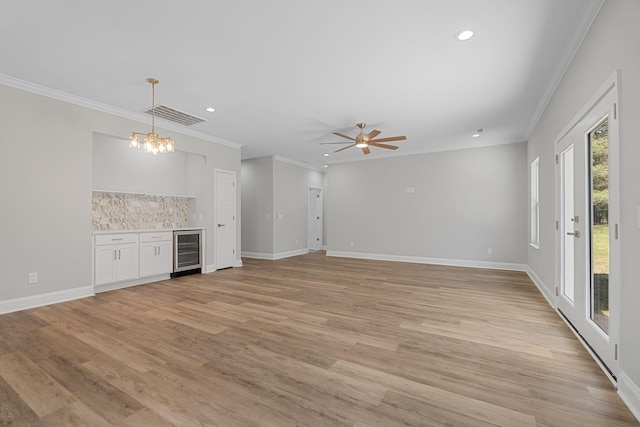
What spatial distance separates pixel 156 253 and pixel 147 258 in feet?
0.56

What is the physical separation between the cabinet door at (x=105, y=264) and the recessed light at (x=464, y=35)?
528 centimetres

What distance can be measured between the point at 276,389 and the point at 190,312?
1.96 metres

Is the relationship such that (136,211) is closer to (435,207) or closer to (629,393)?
(435,207)

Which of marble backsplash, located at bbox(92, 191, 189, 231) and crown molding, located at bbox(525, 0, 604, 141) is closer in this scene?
crown molding, located at bbox(525, 0, 604, 141)

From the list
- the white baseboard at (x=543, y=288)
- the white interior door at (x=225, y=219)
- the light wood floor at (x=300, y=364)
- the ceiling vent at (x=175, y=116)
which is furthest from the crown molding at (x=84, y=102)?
the white baseboard at (x=543, y=288)

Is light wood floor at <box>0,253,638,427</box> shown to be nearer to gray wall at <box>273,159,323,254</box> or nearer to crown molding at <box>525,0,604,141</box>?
crown molding at <box>525,0,604,141</box>

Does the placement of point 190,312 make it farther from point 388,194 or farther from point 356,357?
point 388,194

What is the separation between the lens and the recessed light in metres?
2.53

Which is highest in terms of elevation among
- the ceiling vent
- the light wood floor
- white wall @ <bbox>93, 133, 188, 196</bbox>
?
the ceiling vent

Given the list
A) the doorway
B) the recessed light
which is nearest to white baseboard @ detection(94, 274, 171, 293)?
the doorway

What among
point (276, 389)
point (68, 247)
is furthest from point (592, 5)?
point (68, 247)

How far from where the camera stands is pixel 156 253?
5000mm

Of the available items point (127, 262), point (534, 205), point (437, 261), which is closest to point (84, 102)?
point (127, 262)

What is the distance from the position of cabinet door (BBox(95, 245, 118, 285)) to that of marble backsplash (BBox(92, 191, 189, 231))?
0.65 metres
